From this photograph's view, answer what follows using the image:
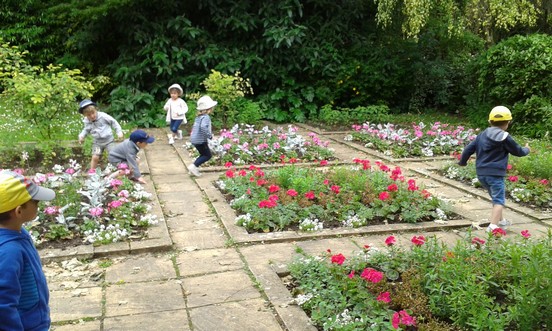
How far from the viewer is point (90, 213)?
5.52m

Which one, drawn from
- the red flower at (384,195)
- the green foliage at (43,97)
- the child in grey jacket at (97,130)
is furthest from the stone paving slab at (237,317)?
the green foliage at (43,97)

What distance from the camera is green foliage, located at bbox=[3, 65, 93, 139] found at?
795cm

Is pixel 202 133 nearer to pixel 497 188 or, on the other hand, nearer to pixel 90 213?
pixel 90 213

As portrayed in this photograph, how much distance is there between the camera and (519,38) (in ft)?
38.5

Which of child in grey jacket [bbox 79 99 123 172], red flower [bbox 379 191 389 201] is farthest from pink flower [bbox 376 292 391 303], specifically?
child in grey jacket [bbox 79 99 123 172]

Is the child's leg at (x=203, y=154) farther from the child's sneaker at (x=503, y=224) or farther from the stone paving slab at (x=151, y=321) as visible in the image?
the stone paving slab at (x=151, y=321)

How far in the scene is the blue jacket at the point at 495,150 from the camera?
17.7ft

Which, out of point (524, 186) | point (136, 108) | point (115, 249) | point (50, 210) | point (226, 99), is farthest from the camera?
point (136, 108)

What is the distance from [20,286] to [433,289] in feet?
8.16

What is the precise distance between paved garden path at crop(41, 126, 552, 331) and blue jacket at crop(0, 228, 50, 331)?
121cm

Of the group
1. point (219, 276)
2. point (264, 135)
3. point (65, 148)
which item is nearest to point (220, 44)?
point (264, 135)

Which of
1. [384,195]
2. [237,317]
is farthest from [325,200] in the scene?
[237,317]

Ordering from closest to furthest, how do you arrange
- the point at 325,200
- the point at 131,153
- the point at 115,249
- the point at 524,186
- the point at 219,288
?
the point at 219,288 → the point at 115,249 → the point at 325,200 → the point at 524,186 → the point at 131,153

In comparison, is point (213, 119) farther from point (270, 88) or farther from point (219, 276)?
point (219, 276)
